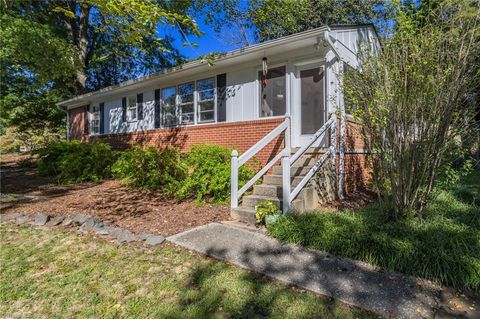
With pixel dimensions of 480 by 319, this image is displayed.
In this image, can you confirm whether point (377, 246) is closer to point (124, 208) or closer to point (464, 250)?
point (464, 250)

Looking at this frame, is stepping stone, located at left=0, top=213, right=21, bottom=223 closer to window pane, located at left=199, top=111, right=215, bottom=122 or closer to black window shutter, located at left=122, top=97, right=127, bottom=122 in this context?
window pane, located at left=199, top=111, right=215, bottom=122

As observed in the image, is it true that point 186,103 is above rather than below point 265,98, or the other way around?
above

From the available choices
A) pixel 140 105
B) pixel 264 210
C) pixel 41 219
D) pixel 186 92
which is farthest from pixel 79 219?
pixel 140 105

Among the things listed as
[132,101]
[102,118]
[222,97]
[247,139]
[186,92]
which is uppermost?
[132,101]

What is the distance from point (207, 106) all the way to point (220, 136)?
139cm

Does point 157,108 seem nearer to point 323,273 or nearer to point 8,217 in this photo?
point 8,217

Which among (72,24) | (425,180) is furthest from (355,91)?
(72,24)

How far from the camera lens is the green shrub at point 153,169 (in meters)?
8.07

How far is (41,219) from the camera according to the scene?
5.38 metres

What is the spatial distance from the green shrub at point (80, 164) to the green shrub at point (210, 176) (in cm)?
460

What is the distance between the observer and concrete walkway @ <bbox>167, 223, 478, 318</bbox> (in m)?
2.85

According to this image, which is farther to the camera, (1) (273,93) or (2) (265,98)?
(2) (265,98)

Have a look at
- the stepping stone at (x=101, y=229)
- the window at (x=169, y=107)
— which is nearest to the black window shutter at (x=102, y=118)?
the window at (x=169, y=107)

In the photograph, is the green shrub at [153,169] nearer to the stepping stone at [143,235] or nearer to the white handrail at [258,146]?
the white handrail at [258,146]
